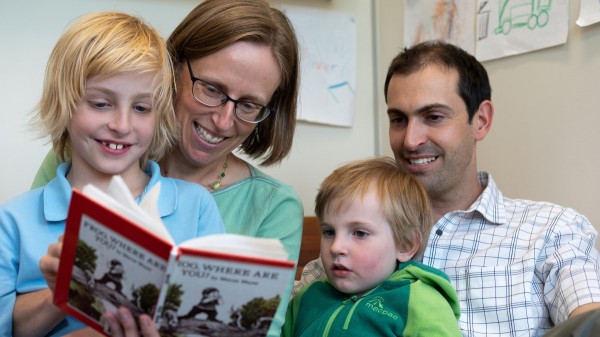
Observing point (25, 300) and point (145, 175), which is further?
point (145, 175)

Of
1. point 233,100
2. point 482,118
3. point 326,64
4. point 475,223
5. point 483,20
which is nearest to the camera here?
point 233,100

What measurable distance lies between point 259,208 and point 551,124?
918 mm

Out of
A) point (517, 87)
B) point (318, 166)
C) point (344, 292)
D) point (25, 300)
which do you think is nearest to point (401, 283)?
point (344, 292)

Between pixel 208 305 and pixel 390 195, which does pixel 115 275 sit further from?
pixel 390 195

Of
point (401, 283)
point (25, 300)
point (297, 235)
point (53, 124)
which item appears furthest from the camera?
point (297, 235)

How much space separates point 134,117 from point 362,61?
1.65 meters

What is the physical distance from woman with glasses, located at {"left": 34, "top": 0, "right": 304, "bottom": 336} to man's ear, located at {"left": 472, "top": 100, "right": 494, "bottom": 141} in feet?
1.74

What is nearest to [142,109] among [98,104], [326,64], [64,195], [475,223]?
[98,104]

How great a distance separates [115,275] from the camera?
98 centimetres

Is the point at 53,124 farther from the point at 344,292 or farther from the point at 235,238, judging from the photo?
the point at 344,292

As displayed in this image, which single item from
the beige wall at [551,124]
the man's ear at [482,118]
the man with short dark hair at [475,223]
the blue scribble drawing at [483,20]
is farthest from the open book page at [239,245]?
the blue scribble drawing at [483,20]

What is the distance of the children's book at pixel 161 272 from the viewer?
0.91m

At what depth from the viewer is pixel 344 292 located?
4.98ft

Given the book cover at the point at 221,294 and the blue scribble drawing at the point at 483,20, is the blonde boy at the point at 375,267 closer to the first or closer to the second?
the book cover at the point at 221,294
